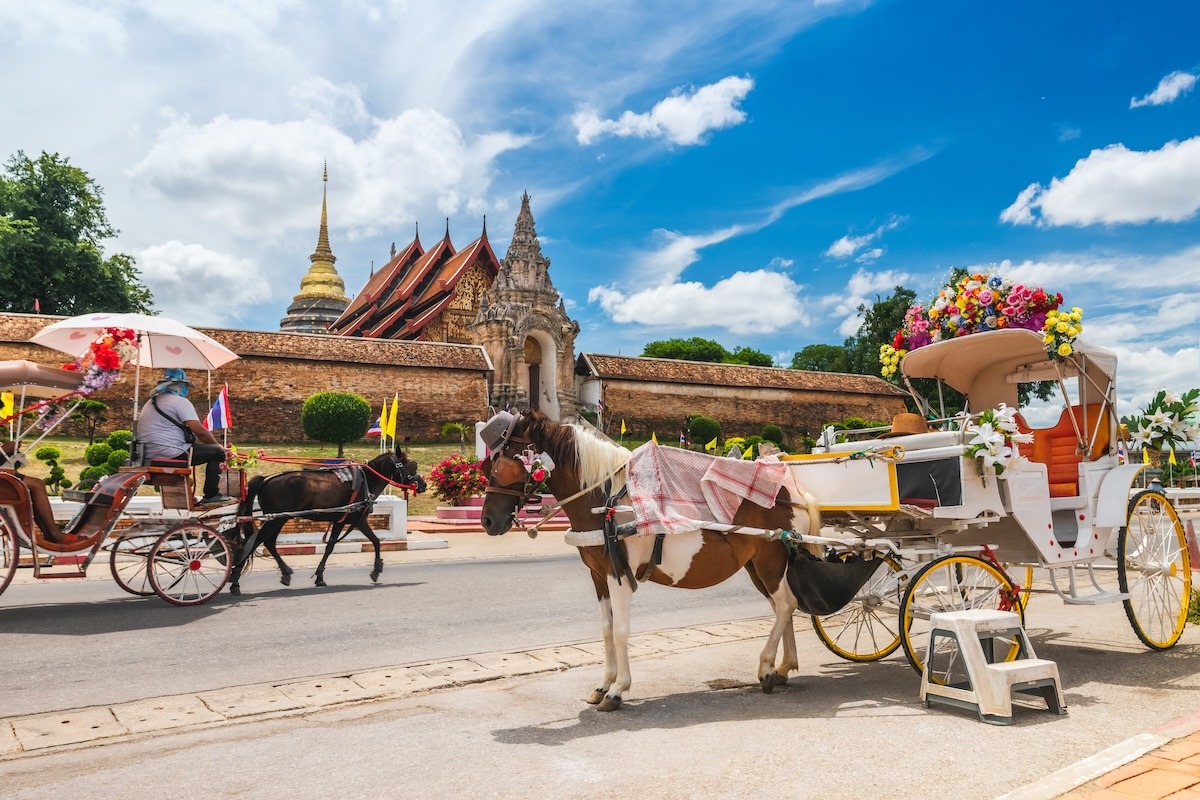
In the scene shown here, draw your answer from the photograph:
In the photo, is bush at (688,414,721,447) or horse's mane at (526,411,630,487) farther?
bush at (688,414,721,447)

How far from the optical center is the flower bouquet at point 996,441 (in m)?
5.00

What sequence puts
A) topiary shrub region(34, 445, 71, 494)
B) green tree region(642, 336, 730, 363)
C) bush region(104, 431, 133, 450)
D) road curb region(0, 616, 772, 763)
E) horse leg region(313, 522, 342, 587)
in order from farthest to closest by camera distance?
green tree region(642, 336, 730, 363) < bush region(104, 431, 133, 450) < topiary shrub region(34, 445, 71, 494) < horse leg region(313, 522, 342, 587) < road curb region(0, 616, 772, 763)

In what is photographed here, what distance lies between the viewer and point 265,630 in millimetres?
6988

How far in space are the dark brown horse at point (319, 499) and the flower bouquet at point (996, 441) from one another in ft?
23.2

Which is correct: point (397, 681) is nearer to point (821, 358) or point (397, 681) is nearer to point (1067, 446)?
point (1067, 446)

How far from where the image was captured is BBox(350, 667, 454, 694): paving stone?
5.20 metres

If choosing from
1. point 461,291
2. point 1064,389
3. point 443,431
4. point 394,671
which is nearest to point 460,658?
point 394,671

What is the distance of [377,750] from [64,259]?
38.2 metres

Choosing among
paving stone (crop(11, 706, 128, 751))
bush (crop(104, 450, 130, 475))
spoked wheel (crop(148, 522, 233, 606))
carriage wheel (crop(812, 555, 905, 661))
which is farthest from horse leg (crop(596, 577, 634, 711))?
bush (crop(104, 450, 130, 475))

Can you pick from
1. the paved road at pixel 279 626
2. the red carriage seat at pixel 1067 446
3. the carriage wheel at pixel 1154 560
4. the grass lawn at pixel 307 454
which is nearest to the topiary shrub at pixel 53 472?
the grass lawn at pixel 307 454

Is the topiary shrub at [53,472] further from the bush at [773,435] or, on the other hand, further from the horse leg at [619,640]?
the bush at [773,435]

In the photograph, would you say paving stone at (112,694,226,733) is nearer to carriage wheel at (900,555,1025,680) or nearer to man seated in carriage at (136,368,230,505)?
man seated in carriage at (136,368,230,505)

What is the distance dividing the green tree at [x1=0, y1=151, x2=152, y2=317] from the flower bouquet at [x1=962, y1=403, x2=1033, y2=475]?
3731cm

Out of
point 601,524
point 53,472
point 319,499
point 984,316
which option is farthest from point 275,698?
point 53,472
